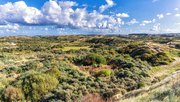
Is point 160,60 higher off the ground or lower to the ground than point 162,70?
higher

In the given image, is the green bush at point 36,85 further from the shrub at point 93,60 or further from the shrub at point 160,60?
the shrub at point 160,60

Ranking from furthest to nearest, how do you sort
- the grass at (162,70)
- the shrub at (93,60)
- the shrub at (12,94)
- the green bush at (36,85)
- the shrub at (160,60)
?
the shrub at (160,60) < the shrub at (93,60) < the grass at (162,70) < the green bush at (36,85) < the shrub at (12,94)

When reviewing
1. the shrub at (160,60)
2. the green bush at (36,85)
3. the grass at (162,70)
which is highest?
the green bush at (36,85)

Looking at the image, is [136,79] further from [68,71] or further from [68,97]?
[68,97]

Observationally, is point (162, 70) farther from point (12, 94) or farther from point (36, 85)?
point (12, 94)

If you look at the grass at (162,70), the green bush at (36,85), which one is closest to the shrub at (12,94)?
the green bush at (36,85)

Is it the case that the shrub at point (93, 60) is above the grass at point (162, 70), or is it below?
above

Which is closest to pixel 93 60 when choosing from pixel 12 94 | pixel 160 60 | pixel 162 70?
pixel 162 70

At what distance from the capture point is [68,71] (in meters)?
26.1

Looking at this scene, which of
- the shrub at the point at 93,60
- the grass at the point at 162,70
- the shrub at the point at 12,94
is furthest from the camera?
the shrub at the point at 93,60

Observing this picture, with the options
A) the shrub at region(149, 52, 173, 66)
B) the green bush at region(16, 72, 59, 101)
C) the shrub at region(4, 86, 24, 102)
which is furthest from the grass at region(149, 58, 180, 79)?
the shrub at region(4, 86, 24, 102)

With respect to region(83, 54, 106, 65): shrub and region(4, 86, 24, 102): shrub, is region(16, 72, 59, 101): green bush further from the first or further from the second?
region(83, 54, 106, 65): shrub

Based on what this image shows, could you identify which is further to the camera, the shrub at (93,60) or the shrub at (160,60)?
the shrub at (160,60)

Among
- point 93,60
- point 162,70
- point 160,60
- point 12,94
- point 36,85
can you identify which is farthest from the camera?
point 160,60
